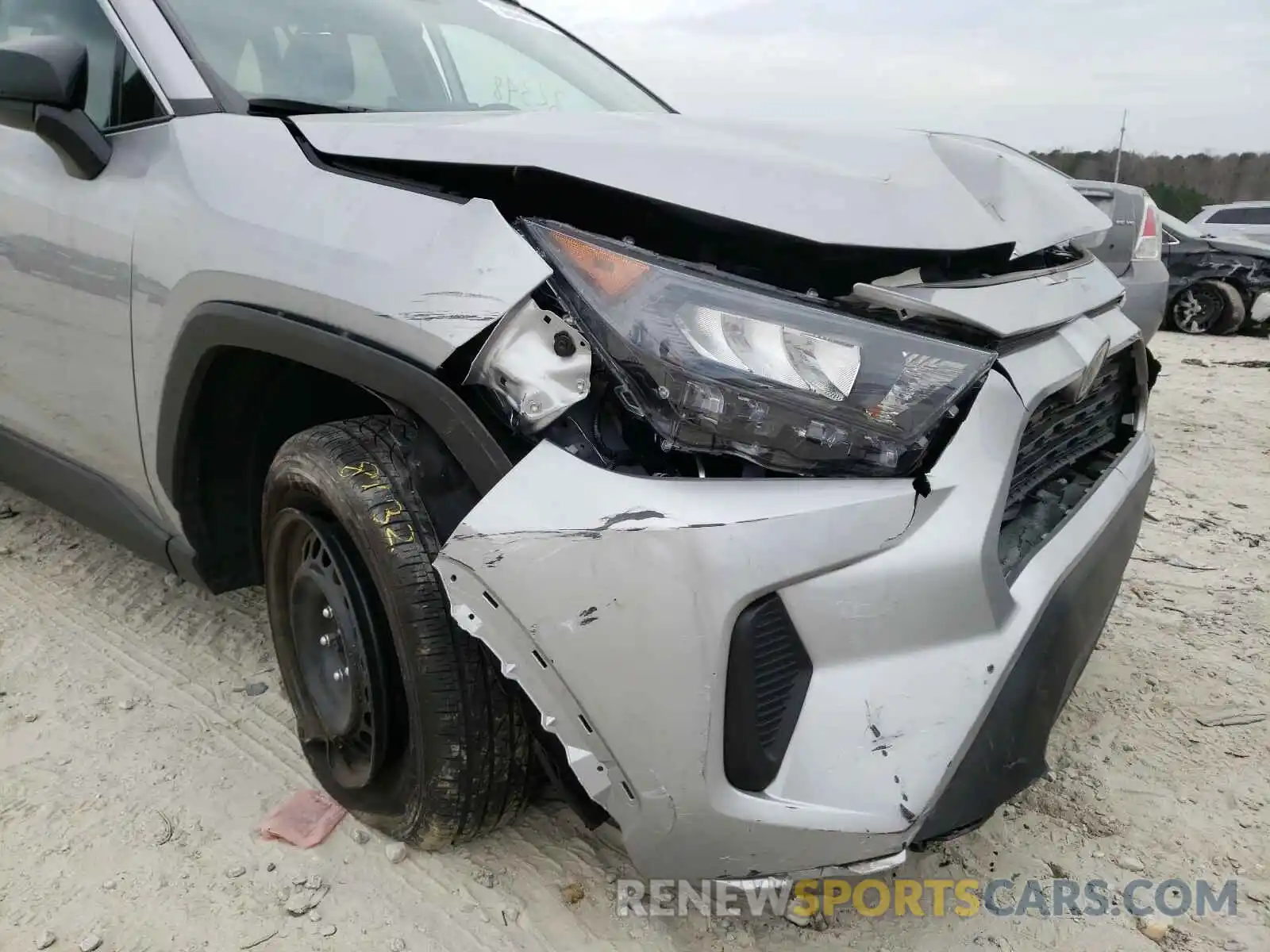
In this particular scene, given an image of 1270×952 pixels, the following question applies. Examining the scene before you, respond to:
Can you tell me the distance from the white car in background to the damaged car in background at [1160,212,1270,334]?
4.79m

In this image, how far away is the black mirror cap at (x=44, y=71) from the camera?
177cm

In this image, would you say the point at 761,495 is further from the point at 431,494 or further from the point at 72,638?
the point at 72,638

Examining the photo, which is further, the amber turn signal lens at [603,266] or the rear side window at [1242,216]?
the rear side window at [1242,216]

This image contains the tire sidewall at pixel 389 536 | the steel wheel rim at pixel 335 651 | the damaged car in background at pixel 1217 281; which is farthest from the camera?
the damaged car in background at pixel 1217 281

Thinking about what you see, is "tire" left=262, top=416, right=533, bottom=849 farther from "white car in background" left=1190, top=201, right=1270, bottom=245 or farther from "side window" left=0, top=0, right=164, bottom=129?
"white car in background" left=1190, top=201, right=1270, bottom=245

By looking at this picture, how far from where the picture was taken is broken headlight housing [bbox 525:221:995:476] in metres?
1.21

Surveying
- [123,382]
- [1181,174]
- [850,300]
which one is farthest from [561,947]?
[1181,174]

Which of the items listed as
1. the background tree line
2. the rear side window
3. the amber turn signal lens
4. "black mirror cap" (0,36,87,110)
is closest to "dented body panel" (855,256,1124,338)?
the amber turn signal lens

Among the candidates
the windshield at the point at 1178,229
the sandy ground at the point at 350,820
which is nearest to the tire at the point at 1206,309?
the windshield at the point at 1178,229

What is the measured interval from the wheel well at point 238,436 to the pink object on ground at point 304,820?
546mm

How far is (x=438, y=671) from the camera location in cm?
148

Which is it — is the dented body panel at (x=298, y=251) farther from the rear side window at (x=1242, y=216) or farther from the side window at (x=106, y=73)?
the rear side window at (x=1242, y=216)

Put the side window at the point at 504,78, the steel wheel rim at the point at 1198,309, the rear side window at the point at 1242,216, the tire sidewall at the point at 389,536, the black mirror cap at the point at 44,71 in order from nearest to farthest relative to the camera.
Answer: the tire sidewall at the point at 389,536, the black mirror cap at the point at 44,71, the side window at the point at 504,78, the steel wheel rim at the point at 1198,309, the rear side window at the point at 1242,216

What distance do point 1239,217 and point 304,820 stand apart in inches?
651
